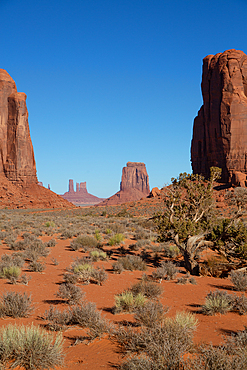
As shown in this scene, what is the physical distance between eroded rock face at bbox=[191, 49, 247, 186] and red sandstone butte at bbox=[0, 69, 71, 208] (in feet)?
126

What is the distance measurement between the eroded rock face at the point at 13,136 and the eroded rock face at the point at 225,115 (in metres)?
46.3

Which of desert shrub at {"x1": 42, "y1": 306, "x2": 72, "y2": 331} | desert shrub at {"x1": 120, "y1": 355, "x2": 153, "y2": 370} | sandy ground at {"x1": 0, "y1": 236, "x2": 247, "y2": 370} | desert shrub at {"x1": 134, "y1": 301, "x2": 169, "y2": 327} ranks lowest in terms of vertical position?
→ sandy ground at {"x1": 0, "y1": 236, "x2": 247, "y2": 370}

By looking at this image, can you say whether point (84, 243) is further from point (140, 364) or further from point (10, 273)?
point (140, 364)

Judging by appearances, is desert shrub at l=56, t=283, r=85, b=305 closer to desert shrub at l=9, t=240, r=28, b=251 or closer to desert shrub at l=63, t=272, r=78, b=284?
desert shrub at l=63, t=272, r=78, b=284

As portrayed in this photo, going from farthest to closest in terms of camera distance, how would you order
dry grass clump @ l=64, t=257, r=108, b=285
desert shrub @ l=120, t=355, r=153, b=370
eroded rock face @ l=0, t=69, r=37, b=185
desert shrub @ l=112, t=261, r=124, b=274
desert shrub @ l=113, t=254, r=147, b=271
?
→ eroded rock face @ l=0, t=69, r=37, b=185
desert shrub @ l=113, t=254, r=147, b=271
desert shrub @ l=112, t=261, r=124, b=274
dry grass clump @ l=64, t=257, r=108, b=285
desert shrub @ l=120, t=355, r=153, b=370

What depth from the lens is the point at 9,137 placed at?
245ft

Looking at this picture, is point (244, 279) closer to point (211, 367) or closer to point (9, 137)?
point (211, 367)

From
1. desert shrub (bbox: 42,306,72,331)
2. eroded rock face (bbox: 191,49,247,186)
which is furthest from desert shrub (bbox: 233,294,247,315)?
eroded rock face (bbox: 191,49,247,186)

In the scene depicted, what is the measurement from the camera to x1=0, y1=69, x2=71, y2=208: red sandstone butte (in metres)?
71.9

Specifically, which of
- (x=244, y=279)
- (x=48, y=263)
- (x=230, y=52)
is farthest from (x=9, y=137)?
(x=244, y=279)

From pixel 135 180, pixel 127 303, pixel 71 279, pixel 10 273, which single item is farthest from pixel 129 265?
pixel 135 180

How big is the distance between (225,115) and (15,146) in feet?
177

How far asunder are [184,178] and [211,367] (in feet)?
31.2

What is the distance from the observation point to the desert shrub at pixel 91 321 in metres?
4.74
